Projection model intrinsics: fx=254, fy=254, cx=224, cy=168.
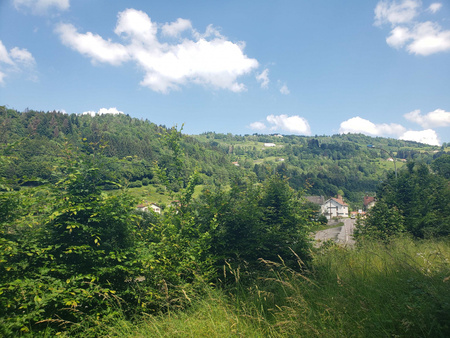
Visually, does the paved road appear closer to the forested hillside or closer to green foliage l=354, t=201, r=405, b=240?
green foliage l=354, t=201, r=405, b=240

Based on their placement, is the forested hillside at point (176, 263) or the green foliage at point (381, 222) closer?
the forested hillside at point (176, 263)

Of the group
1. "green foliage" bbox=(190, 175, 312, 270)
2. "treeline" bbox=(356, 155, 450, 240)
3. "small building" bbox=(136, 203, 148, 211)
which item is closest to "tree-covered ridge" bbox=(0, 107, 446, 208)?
"small building" bbox=(136, 203, 148, 211)

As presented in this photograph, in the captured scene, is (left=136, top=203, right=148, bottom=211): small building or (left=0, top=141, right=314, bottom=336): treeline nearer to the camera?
(left=0, top=141, right=314, bottom=336): treeline

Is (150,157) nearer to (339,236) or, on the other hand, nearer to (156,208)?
(339,236)

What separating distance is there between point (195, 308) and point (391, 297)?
2547 millimetres

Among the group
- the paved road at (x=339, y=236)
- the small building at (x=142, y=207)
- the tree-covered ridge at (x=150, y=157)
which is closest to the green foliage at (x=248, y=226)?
the tree-covered ridge at (x=150, y=157)

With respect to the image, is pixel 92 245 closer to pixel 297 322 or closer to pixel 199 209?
pixel 199 209

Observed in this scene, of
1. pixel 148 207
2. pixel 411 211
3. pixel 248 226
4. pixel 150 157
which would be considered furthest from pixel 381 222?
pixel 150 157

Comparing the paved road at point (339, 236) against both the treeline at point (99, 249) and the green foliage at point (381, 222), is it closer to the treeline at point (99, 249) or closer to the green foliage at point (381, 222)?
the green foliage at point (381, 222)

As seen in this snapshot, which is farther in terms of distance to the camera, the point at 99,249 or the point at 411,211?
the point at 411,211

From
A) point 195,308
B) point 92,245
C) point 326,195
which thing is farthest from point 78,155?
point 326,195

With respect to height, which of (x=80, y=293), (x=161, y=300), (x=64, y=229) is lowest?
(x=161, y=300)

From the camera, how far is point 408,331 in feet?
7.85

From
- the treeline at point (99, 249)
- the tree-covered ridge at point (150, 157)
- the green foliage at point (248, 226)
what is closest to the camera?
the treeline at point (99, 249)
